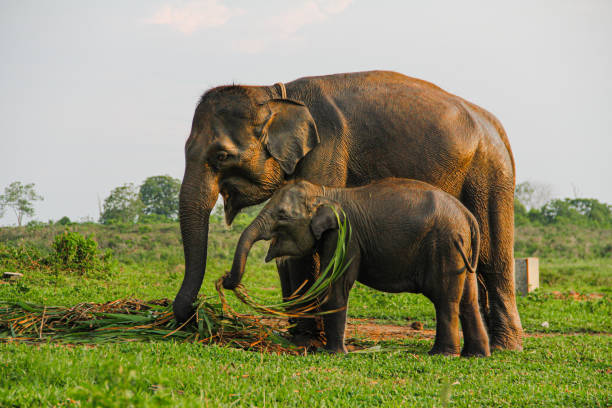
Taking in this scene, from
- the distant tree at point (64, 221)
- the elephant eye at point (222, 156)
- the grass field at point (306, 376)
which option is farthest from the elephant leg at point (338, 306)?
the distant tree at point (64, 221)

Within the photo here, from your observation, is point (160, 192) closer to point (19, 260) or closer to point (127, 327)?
point (19, 260)

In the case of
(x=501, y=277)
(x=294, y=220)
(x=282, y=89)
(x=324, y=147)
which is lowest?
(x=501, y=277)

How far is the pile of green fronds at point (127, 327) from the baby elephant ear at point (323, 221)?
1158 mm

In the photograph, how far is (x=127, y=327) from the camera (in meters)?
6.09

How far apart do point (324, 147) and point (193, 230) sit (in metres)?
1.61

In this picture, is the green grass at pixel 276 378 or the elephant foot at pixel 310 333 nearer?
A: the green grass at pixel 276 378

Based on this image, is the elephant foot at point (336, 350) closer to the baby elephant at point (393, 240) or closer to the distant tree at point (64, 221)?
the baby elephant at point (393, 240)

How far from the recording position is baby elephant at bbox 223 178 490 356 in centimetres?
595

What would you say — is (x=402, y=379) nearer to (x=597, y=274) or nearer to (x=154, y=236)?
(x=597, y=274)

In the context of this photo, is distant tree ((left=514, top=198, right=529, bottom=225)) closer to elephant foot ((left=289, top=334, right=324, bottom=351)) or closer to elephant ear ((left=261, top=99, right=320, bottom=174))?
elephant foot ((left=289, top=334, right=324, bottom=351))

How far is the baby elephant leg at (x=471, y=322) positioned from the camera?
6.16 meters

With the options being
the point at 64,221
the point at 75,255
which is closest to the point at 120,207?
the point at 64,221

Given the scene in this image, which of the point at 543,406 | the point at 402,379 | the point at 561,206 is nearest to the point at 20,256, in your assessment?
the point at 402,379

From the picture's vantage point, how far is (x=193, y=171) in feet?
20.7
